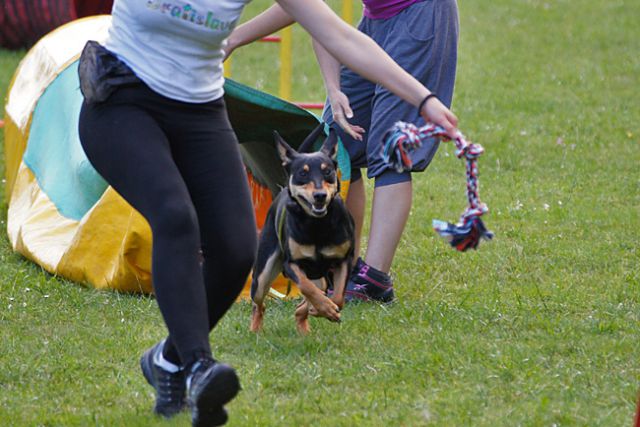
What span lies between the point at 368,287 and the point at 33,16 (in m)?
9.21

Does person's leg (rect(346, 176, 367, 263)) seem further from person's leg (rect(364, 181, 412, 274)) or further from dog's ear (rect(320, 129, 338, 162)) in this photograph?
dog's ear (rect(320, 129, 338, 162))

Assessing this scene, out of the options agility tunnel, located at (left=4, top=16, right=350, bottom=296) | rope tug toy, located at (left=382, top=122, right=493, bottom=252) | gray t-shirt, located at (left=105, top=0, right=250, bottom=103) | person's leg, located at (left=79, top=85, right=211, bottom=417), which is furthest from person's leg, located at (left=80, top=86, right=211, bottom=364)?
agility tunnel, located at (left=4, top=16, right=350, bottom=296)

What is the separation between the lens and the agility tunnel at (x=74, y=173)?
18.0ft

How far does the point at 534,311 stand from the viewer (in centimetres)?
499

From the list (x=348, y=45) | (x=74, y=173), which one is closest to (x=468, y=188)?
(x=348, y=45)

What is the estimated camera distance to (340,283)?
4992 millimetres

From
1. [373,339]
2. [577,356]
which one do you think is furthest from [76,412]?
[577,356]

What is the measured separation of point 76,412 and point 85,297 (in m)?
1.62

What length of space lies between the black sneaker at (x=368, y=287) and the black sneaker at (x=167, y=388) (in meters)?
1.71

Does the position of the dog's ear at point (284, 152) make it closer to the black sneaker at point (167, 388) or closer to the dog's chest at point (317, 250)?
the dog's chest at point (317, 250)

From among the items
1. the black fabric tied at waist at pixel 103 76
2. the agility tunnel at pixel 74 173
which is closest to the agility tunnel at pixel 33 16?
the agility tunnel at pixel 74 173

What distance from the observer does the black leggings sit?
324 centimetres

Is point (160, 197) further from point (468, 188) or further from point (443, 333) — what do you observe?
point (443, 333)

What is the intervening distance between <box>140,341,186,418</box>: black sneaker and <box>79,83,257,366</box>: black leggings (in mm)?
84
